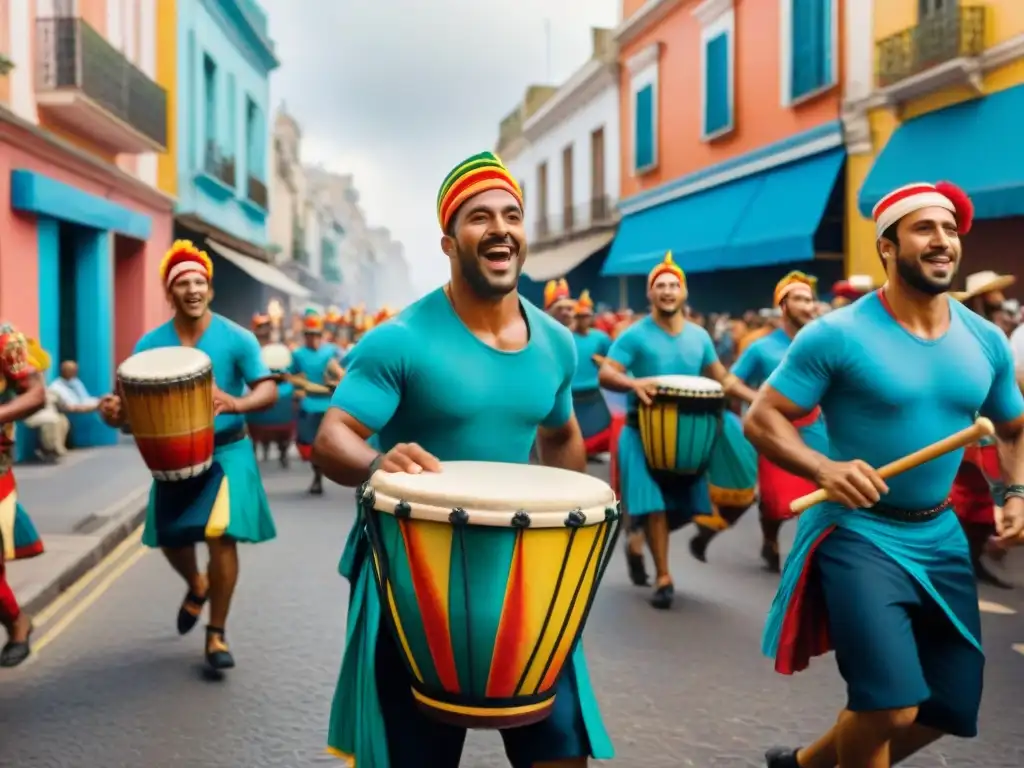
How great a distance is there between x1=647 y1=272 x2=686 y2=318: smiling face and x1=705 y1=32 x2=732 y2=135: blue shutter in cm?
1539

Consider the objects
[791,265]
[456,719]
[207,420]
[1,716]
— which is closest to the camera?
[456,719]

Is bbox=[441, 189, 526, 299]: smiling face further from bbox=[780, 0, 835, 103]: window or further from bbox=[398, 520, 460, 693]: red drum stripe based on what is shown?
bbox=[780, 0, 835, 103]: window

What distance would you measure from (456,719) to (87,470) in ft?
37.4

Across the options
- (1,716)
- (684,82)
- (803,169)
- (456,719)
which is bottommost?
(1,716)

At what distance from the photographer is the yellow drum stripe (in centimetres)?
256

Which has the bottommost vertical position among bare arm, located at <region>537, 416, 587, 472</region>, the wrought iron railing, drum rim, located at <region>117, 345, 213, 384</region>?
bare arm, located at <region>537, 416, 587, 472</region>

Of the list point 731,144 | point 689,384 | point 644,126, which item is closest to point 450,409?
point 689,384

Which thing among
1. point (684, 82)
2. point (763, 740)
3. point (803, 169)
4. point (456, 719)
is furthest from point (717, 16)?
point (456, 719)

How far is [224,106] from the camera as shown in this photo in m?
26.4

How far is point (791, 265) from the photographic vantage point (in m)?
19.9

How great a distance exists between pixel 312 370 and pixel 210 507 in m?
7.87

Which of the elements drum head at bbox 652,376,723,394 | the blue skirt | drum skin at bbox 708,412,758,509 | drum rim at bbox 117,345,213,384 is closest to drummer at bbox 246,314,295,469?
drum skin at bbox 708,412,758,509

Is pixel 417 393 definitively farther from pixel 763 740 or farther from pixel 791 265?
pixel 791 265

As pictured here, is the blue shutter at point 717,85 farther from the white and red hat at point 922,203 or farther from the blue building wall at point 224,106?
the white and red hat at point 922,203
